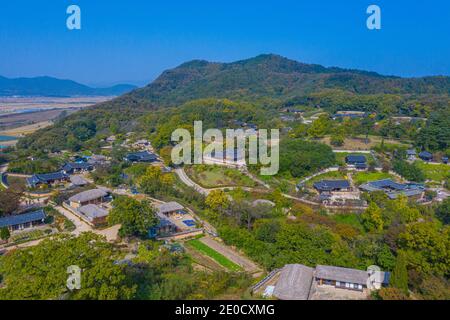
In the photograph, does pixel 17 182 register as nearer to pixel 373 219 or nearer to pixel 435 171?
pixel 373 219

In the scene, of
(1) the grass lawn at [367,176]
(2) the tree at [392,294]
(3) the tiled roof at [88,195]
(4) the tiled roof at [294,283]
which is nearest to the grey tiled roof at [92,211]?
(3) the tiled roof at [88,195]

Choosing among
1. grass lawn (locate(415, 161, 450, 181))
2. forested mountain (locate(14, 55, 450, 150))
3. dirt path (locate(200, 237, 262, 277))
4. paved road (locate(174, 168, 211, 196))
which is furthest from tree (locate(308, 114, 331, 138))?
dirt path (locate(200, 237, 262, 277))

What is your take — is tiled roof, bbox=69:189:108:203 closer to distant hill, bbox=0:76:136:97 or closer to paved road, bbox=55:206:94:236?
paved road, bbox=55:206:94:236

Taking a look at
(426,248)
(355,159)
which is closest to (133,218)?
(426,248)

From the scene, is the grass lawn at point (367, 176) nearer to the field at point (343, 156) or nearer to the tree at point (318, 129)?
the field at point (343, 156)

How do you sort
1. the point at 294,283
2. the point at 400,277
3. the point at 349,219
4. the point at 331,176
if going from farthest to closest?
1. the point at 331,176
2. the point at 349,219
3. the point at 294,283
4. the point at 400,277
